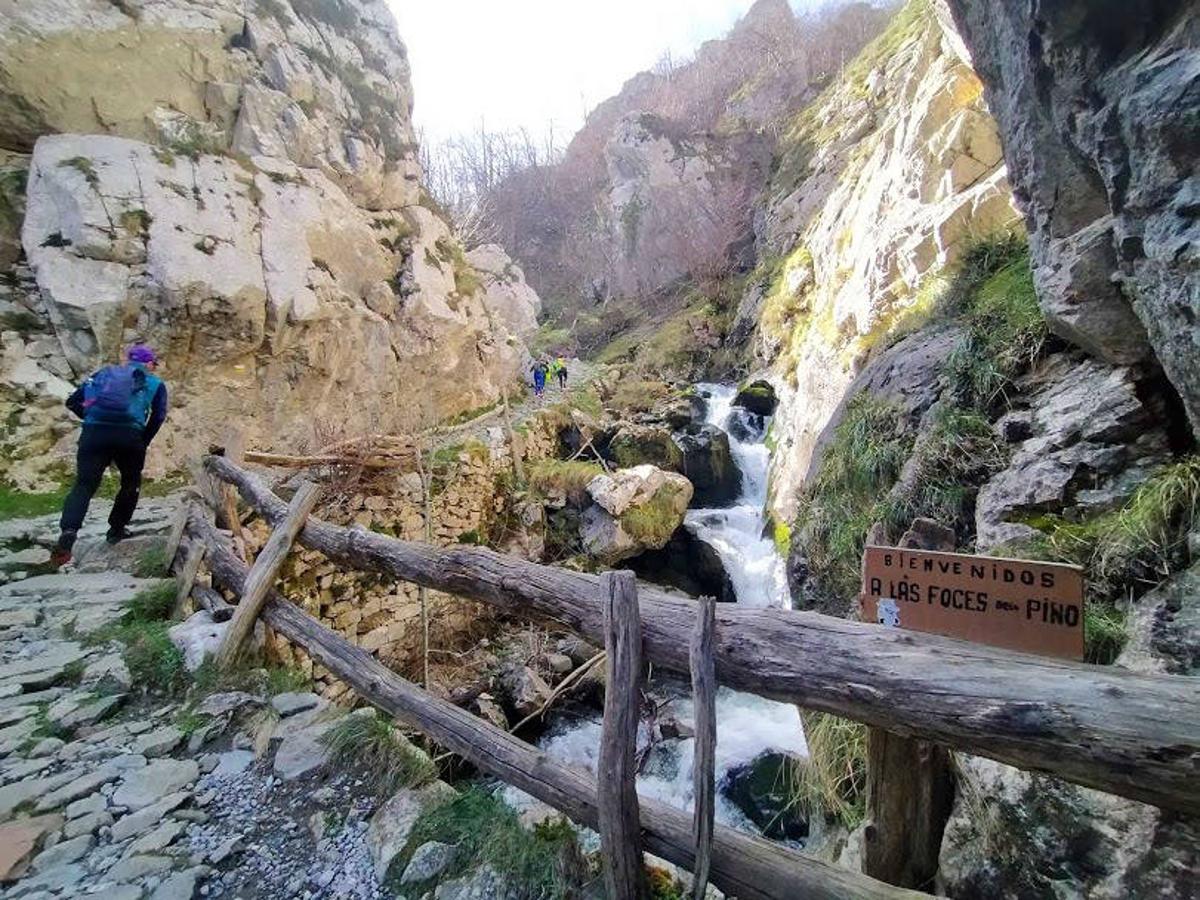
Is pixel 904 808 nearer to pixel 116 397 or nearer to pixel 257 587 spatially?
pixel 257 587

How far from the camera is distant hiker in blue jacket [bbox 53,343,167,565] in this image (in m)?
5.09

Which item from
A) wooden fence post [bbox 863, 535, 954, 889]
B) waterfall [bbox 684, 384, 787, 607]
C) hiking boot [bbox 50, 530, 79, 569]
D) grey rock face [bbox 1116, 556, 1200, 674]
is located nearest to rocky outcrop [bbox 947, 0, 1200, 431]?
grey rock face [bbox 1116, 556, 1200, 674]

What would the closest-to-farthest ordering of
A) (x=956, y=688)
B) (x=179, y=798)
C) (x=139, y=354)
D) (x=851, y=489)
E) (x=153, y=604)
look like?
(x=956, y=688), (x=179, y=798), (x=153, y=604), (x=139, y=354), (x=851, y=489)

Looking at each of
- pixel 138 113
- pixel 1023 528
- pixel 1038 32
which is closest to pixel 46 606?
pixel 1023 528

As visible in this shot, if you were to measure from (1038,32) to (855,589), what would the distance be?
436cm

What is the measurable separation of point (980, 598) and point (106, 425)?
6.63 meters

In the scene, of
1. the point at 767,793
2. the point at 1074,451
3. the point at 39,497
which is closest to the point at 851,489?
the point at 1074,451

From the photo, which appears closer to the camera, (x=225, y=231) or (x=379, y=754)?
(x=379, y=754)

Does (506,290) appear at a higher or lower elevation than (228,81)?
higher

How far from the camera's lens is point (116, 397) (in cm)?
512

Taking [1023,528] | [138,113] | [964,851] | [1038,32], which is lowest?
[964,851]

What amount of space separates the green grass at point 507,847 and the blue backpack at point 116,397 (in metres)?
4.83

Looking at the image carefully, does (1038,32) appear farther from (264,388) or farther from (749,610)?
(264,388)

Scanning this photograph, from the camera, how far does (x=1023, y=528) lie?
12.5 ft
